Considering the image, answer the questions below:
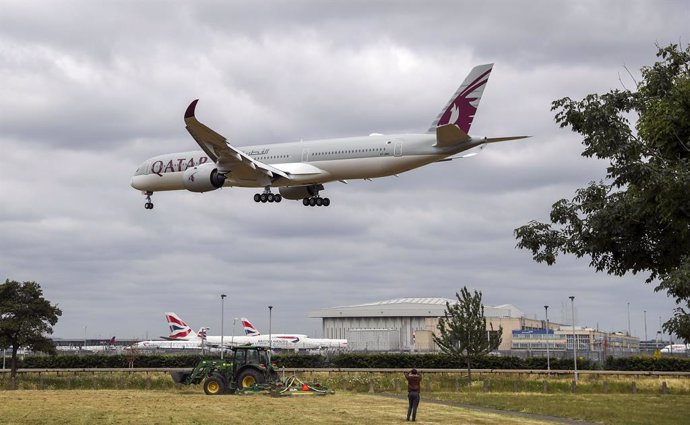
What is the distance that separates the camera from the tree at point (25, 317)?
5862 centimetres

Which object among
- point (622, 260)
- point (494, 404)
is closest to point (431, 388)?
point (494, 404)

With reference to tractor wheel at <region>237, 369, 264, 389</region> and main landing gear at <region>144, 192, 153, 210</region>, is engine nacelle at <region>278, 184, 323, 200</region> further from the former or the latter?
tractor wheel at <region>237, 369, 264, 389</region>

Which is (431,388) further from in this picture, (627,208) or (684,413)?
(627,208)

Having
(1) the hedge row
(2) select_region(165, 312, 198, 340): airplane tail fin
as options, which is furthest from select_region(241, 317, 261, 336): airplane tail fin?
(1) the hedge row

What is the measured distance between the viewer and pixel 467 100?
5000cm

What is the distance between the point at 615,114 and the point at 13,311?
4598 centimetres

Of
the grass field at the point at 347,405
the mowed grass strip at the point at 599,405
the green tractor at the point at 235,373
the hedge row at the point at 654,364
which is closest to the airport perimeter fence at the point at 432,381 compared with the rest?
the grass field at the point at 347,405

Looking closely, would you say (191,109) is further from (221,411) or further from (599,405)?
(599,405)

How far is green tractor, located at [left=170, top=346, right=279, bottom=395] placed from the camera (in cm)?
4044

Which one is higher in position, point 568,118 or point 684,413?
point 568,118

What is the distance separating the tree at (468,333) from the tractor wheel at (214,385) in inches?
1088

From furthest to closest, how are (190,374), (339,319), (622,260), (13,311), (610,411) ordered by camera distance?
(339,319) → (13,311) → (190,374) → (610,411) → (622,260)

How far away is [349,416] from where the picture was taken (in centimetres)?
2934

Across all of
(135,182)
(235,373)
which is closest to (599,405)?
(235,373)
